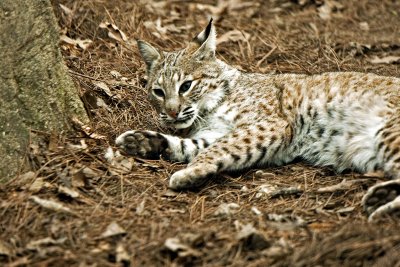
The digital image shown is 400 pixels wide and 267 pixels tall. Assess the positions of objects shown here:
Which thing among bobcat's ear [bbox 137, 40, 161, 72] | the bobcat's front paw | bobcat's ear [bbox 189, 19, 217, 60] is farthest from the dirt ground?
bobcat's ear [bbox 189, 19, 217, 60]

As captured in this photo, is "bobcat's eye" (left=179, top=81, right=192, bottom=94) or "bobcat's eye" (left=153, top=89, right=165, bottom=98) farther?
"bobcat's eye" (left=153, top=89, right=165, bottom=98)

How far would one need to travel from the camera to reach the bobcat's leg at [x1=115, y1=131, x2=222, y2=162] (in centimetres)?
582

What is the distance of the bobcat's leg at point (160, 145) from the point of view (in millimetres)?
5824

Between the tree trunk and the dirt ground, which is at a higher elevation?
the tree trunk

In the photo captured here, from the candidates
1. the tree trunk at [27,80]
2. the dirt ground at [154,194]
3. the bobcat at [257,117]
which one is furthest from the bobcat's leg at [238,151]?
the tree trunk at [27,80]

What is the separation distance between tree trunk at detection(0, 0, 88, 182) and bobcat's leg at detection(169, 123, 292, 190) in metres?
1.18

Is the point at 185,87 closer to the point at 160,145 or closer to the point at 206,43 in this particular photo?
the point at 206,43

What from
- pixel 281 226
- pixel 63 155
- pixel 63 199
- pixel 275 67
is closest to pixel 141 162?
pixel 63 155

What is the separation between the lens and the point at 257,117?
240 inches

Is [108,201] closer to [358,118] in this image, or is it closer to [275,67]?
[358,118]

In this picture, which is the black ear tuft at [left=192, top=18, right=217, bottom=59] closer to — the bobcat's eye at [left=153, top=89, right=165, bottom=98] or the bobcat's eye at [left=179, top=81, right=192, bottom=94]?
the bobcat's eye at [left=179, top=81, right=192, bottom=94]

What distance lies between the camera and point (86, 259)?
3.96 meters

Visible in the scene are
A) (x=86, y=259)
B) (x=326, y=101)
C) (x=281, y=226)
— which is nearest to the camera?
(x=86, y=259)

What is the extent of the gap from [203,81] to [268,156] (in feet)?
3.55
